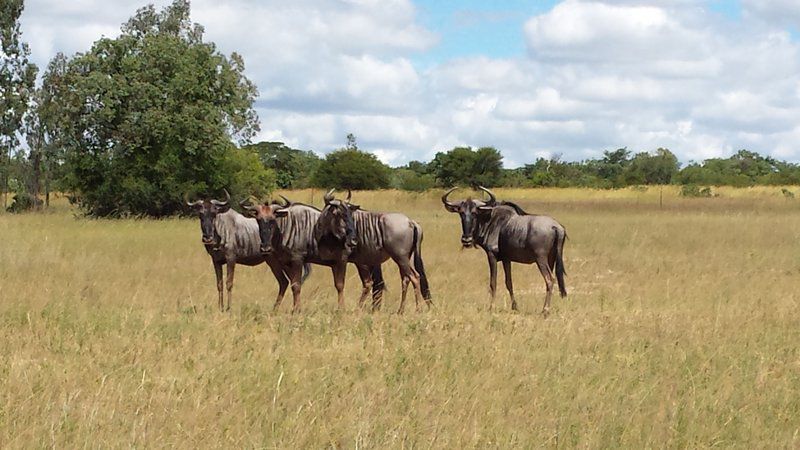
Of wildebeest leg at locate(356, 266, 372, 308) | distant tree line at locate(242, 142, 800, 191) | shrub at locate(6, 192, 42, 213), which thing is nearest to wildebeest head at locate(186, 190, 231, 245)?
wildebeest leg at locate(356, 266, 372, 308)

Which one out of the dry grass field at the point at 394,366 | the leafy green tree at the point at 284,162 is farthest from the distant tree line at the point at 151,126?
the leafy green tree at the point at 284,162

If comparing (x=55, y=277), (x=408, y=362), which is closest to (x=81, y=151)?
(x=55, y=277)

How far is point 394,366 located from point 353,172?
67362 millimetres

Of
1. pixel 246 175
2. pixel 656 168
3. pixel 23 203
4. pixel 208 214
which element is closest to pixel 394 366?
pixel 208 214

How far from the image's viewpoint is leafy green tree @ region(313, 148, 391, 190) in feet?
245

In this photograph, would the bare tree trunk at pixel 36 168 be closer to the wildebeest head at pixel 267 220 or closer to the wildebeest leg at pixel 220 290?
the wildebeest leg at pixel 220 290

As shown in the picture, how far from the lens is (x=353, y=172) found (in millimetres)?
74875

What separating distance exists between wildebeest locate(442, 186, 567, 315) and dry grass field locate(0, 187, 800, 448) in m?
0.63

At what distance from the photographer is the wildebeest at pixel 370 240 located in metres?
12.2

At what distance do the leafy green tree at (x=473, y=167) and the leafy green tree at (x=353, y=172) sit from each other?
503cm

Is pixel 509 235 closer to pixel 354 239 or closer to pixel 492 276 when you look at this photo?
pixel 492 276

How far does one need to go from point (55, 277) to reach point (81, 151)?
75.0ft

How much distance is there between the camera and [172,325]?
376 inches

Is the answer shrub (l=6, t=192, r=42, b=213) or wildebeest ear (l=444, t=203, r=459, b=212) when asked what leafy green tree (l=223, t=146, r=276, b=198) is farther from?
wildebeest ear (l=444, t=203, r=459, b=212)
